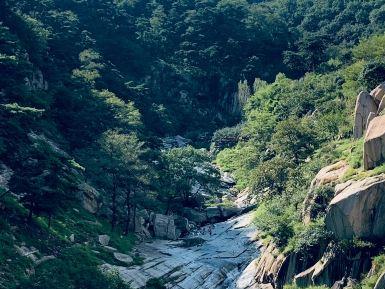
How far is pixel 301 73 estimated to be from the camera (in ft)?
388

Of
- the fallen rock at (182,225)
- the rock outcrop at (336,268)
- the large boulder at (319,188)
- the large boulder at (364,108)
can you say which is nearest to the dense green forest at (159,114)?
the large boulder at (319,188)

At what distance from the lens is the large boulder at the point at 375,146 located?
37812mm

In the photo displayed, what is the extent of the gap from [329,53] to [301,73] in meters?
9.91

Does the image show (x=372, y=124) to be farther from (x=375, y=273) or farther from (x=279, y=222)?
(x=375, y=273)

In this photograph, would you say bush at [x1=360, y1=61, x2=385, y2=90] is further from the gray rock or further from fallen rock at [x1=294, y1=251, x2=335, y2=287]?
fallen rock at [x1=294, y1=251, x2=335, y2=287]

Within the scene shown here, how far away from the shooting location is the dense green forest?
4397cm

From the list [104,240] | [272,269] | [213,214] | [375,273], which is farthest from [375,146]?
[213,214]

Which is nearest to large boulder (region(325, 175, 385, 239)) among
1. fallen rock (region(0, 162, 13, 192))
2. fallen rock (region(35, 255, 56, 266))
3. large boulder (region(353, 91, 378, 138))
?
large boulder (region(353, 91, 378, 138))

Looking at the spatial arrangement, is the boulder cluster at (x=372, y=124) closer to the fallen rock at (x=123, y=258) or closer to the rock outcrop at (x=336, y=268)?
the rock outcrop at (x=336, y=268)

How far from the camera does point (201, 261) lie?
50531 mm

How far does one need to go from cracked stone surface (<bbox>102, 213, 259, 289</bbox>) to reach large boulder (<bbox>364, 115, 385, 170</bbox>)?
1485cm

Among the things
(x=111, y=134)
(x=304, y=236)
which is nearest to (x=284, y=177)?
(x=304, y=236)

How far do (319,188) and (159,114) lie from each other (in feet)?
204

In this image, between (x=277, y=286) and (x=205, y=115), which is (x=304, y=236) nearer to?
(x=277, y=286)
